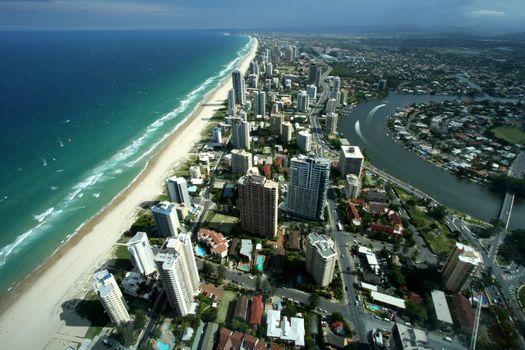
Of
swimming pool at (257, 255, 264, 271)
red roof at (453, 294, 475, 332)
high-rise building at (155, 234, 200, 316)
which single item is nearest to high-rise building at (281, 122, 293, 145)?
swimming pool at (257, 255, 264, 271)

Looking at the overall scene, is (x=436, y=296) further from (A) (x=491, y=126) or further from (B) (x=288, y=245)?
(A) (x=491, y=126)

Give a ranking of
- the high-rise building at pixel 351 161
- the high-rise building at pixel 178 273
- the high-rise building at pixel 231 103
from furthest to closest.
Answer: the high-rise building at pixel 231 103 < the high-rise building at pixel 351 161 < the high-rise building at pixel 178 273

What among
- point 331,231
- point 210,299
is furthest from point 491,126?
point 210,299

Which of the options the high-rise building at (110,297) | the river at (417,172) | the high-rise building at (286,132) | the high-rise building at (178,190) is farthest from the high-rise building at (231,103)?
the high-rise building at (110,297)

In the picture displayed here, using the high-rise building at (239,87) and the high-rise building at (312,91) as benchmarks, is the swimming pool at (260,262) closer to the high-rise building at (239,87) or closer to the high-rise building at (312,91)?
the high-rise building at (239,87)

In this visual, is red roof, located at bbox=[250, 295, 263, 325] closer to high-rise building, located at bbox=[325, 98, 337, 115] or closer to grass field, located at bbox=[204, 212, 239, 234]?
grass field, located at bbox=[204, 212, 239, 234]

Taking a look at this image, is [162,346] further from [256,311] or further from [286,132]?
[286,132]
